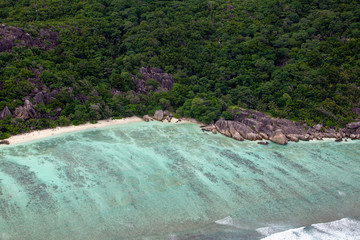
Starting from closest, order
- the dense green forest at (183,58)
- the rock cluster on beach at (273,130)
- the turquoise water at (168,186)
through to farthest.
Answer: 1. the turquoise water at (168,186)
2. the rock cluster on beach at (273,130)
3. the dense green forest at (183,58)

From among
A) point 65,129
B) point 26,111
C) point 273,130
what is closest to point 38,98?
point 26,111

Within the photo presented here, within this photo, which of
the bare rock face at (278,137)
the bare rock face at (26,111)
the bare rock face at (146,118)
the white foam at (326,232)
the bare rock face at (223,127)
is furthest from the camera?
the bare rock face at (146,118)

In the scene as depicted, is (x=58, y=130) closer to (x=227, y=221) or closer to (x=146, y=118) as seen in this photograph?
(x=146, y=118)

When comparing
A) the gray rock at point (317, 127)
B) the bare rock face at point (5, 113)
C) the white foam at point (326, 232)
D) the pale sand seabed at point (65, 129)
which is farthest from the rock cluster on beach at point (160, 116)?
the white foam at point (326, 232)

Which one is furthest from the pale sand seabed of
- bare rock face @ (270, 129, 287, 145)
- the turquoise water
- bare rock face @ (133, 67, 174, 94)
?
bare rock face @ (270, 129, 287, 145)

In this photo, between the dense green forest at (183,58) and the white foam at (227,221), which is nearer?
the white foam at (227,221)

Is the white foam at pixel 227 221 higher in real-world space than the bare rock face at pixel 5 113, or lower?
lower

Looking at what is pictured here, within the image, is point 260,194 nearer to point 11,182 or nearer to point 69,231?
point 69,231

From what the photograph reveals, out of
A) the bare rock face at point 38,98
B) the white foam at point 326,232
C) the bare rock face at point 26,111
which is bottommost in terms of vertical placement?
the white foam at point 326,232

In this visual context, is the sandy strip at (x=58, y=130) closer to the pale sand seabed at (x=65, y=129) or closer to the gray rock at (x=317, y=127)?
the pale sand seabed at (x=65, y=129)
